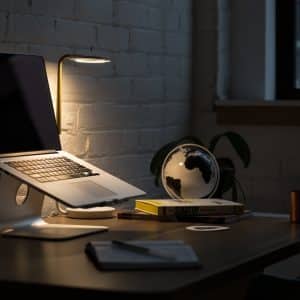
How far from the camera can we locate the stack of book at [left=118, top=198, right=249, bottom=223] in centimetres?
270

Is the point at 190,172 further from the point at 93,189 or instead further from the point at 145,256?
the point at 145,256

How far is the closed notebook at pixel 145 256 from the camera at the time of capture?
1.95m

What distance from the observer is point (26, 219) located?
2586mm

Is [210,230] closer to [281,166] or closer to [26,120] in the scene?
[26,120]

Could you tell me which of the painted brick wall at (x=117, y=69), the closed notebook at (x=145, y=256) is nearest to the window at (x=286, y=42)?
the painted brick wall at (x=117, y=69)

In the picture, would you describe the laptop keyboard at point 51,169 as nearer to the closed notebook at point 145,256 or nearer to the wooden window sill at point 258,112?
the closed notebook at point 145,256

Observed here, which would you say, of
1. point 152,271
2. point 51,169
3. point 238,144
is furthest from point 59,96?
point 152,271

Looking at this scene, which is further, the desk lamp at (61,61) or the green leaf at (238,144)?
the green leaf at (238,144)

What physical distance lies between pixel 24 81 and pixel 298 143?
1286 millimetres

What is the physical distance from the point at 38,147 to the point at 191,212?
462mm

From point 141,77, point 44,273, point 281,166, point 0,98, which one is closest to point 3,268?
point 44,273

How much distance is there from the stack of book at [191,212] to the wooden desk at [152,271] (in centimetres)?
4

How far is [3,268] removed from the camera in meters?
1.98

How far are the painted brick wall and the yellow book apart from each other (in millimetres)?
441
